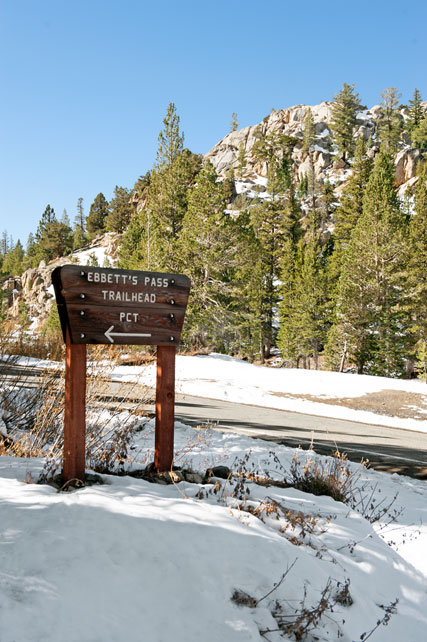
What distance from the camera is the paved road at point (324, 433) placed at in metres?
6.83

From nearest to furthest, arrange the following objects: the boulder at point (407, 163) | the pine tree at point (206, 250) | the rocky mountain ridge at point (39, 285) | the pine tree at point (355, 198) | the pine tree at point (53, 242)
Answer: the pine tree at point (206, 250)
the pine tree at point (355, 198)
the rocky mountain ridge at point (39, 285)
the boulder at point (407, 163)
the pine tree at point (53, 242)

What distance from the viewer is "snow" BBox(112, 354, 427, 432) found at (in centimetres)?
1119

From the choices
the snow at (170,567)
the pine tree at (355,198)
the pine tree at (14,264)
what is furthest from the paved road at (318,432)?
the pine tree at (14,264)

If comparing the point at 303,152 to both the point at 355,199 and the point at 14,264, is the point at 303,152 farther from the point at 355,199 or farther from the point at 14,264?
the point at 14,264

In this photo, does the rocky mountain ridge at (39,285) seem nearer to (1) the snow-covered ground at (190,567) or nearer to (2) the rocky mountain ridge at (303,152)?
(2) the rocky mountain ridge at (303,152)

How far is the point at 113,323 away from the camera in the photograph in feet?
12.1

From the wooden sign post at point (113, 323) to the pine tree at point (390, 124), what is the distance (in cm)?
9330

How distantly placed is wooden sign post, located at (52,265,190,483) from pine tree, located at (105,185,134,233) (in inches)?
3260

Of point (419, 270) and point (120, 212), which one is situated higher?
point (120, 212)

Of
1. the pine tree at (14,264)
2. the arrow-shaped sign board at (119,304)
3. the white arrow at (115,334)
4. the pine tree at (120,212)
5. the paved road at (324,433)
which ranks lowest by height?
the paved road at (324,433)

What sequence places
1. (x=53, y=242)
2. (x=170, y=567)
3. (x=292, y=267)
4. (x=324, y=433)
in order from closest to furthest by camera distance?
(x=170, y=567) → (x=324, y=433) → (x=292, y=267) → (x=53, y=242)

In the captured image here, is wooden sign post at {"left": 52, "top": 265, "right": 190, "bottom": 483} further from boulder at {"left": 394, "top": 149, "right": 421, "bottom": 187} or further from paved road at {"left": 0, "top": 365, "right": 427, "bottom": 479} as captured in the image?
boulder at {"left": 394, "top": 149, "right": 421, "bottom": 187}

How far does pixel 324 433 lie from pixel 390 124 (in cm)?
10812

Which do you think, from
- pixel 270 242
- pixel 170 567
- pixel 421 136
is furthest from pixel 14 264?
pixel 170 567
